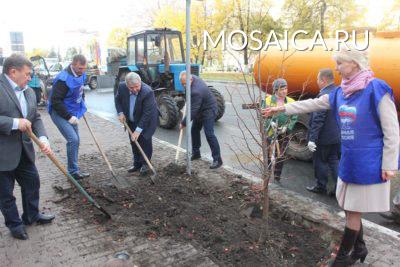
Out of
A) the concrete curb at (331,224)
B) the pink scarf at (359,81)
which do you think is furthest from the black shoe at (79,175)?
the pink scarf at (359,81)

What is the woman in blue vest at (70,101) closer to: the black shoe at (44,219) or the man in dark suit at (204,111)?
the black shoe at (44,219)

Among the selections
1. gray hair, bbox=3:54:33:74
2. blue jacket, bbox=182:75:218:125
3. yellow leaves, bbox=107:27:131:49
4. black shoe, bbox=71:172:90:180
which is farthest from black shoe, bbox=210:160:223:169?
yellow leaves, bbox=107:27:131:49

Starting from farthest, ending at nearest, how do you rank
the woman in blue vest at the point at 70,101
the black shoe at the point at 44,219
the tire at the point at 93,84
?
the tire at the point at 93,84 < the woman in blue vest at the point at 70,101 < the black shoe at the point at 44,219

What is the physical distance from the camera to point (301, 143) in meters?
6.80

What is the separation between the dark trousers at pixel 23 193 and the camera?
360 cm

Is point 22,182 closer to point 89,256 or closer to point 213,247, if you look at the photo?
point 89,256

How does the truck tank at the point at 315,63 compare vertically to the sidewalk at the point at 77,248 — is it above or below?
above

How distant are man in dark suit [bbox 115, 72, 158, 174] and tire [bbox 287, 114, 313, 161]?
2.58 metres

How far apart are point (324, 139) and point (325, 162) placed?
38cm

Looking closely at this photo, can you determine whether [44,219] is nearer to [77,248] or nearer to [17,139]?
[77,248]

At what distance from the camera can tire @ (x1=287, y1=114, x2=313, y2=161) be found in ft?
21.4

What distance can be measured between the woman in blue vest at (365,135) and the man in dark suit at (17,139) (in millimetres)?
2803

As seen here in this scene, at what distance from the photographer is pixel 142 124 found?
5.60m

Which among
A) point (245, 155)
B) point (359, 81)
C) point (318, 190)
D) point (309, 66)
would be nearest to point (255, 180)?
point (245, 155)
